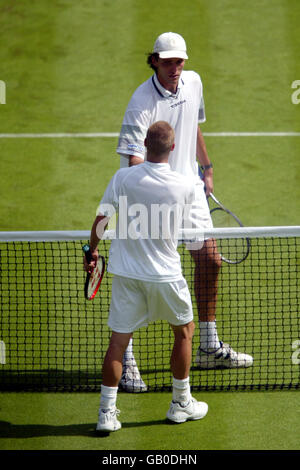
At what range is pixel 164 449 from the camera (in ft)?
17.2

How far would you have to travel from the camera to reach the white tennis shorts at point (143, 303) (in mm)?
5231

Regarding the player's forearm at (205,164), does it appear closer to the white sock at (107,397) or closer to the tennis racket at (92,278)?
the tennis racket at (92,278)

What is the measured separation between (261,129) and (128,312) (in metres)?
5.66

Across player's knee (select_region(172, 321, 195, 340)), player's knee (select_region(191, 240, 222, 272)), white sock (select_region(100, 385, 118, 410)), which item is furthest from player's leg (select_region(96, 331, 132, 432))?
player's knee (select_region(191, 240, 222, 272))

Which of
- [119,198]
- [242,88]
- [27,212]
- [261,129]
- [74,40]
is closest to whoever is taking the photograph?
[119,198]

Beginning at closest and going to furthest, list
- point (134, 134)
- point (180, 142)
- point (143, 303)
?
point (143, 303) → point (134, 134) → point (180, 142)

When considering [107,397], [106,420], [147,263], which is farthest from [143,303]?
[106,420]

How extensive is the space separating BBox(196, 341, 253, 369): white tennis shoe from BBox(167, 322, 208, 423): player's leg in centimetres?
72

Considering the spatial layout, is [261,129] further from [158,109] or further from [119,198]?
[119,198]

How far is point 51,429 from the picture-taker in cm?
552

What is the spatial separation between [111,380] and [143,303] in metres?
0.58

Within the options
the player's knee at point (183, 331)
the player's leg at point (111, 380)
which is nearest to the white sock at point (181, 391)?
the player's knee at point (183, 331)

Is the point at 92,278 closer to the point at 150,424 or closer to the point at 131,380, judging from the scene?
the point at 131,380

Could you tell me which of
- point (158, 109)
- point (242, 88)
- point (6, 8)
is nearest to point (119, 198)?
point (158, 109)
